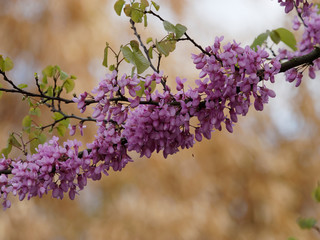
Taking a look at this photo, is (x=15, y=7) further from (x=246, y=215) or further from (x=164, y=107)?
(x=164, y=107)

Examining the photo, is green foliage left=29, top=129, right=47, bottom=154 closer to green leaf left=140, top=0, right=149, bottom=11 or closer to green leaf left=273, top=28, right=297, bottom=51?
green leaf left=140, top=0, right=149, bottom=11

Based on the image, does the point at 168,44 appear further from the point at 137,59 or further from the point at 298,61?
the point at 298,61

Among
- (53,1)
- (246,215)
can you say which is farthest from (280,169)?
(53,1)

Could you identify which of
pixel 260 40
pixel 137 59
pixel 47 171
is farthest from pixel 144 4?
pixel 47 171

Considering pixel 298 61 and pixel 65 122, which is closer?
pixel 298 61

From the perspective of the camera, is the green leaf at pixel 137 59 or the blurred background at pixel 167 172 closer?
the green leaf at pixel 137 59

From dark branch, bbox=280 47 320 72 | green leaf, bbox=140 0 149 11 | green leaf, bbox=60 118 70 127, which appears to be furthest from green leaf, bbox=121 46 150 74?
green leaf, bbox=60 118 70 127

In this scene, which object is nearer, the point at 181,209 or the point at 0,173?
the point at 0,173

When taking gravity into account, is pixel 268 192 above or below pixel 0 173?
above

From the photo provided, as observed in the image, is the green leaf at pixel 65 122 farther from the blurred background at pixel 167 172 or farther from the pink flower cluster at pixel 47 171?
the blurred background at pixel 167 172

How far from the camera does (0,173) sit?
82 cm

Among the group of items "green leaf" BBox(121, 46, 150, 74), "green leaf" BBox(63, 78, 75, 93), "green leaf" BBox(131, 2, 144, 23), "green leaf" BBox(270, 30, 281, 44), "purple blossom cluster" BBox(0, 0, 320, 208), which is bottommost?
"purple blossom cluster" BBox(0, 0, 320, 208)

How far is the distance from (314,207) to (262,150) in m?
0.77

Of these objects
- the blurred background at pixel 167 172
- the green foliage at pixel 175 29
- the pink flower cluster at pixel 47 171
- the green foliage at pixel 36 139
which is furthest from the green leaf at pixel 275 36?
the blurred background at pixel 167 172
